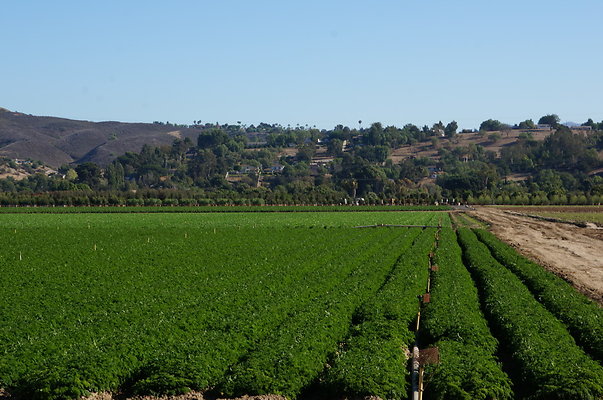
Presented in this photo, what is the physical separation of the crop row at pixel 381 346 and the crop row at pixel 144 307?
229 cm

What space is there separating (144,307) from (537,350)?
37.3 feet

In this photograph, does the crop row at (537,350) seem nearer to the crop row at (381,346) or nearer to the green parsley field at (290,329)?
the green parsley field at (290,329)

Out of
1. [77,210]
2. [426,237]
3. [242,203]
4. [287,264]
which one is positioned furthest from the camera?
[242,203]

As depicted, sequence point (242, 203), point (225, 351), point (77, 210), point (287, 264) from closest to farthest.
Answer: point (225, 351) < point (287, 264) < point (77, 210) < point (242, 203)

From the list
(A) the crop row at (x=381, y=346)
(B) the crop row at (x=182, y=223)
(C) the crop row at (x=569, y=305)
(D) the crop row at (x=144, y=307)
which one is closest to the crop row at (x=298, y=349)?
(A) the crop row at (x=381, y=346)

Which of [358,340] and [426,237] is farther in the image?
[426,237]

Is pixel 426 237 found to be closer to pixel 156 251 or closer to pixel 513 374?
pixel 156 251

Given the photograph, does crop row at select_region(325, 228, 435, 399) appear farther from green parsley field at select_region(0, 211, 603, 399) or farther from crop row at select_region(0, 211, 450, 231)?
crop row at select_region(0, 211, 450, 231)

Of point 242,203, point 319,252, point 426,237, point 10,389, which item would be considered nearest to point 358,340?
point 10,389

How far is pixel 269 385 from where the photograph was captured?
14.3 m

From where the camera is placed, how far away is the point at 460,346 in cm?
1727

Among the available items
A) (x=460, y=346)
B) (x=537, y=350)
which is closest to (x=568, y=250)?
(x=537, y=350)

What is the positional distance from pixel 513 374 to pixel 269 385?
5795 millimetres

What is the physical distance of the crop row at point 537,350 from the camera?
14.3 m
